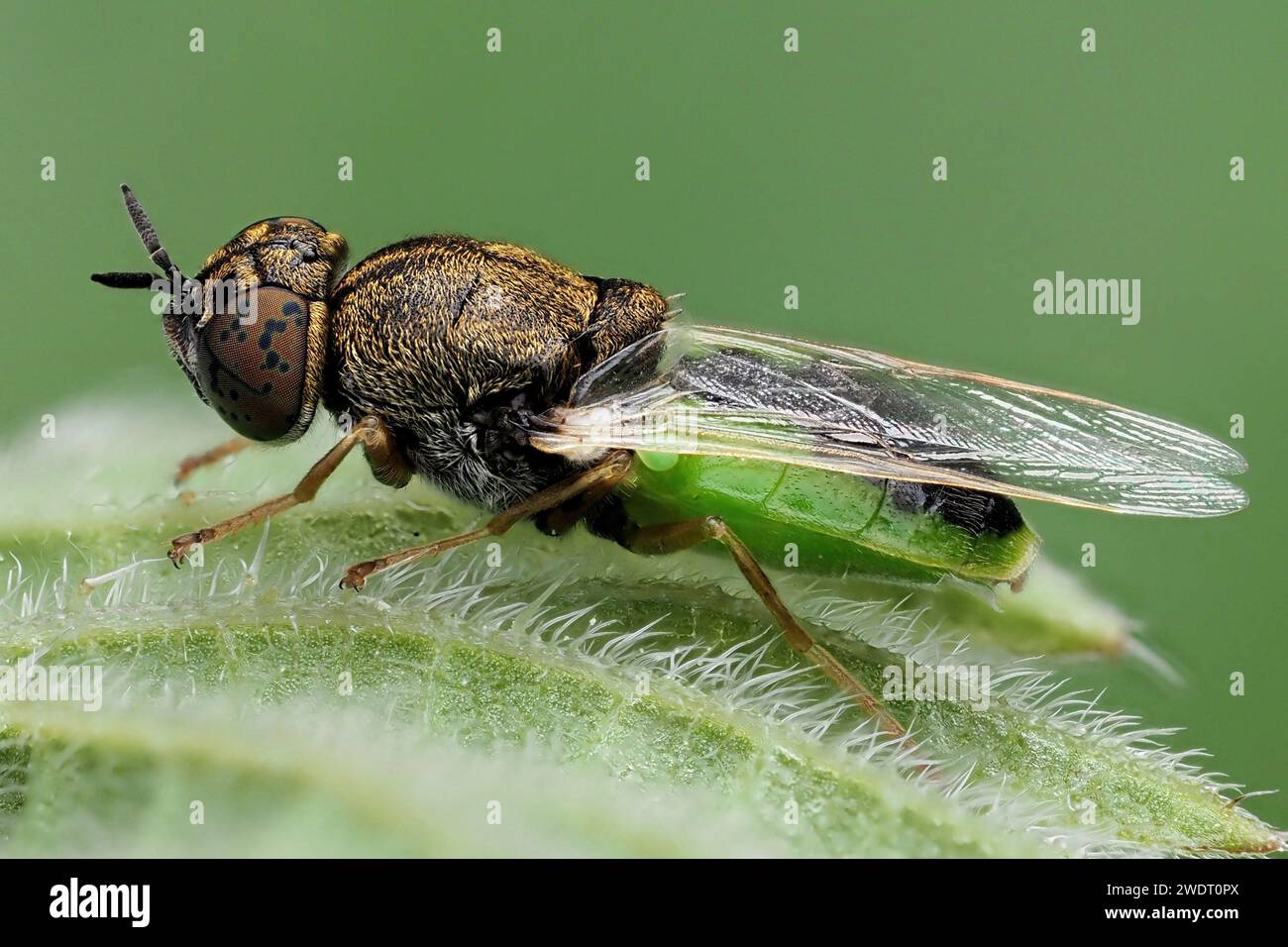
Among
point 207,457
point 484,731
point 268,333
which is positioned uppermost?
point 268,333

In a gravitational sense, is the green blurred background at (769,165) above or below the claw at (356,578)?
above

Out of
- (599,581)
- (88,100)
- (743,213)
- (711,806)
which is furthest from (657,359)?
(88,100)

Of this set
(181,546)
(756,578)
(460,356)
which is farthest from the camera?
(460,356)

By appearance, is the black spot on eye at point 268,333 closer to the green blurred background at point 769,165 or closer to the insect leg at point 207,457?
the insect leg at point 207,457

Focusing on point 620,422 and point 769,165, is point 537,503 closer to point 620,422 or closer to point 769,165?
point 620,422

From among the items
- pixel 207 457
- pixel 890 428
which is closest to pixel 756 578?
pixel 890 428

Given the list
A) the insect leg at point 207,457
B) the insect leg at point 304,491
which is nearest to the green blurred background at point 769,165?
the insect leg at point 207,457

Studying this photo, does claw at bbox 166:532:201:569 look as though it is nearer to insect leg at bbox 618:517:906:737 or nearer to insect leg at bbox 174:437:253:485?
insect leg at bbox 174:437:253:485
